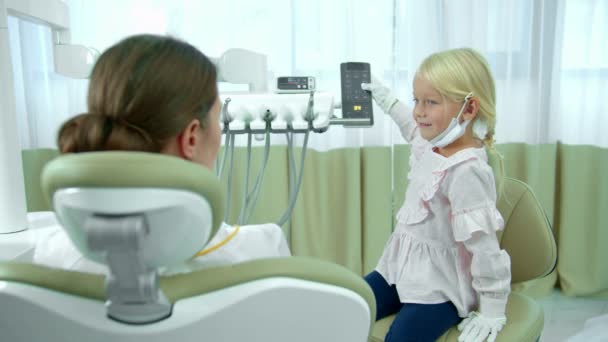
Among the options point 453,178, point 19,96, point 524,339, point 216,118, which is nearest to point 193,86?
point 216,118

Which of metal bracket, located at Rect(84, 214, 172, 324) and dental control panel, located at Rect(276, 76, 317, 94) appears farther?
dental control panel, located at Rect(276, 76, 317, 94)

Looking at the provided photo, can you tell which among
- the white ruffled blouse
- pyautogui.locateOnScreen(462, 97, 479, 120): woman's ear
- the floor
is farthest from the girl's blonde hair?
the floor

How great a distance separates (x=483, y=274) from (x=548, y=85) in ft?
4.34

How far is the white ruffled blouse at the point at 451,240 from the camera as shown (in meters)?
1.04

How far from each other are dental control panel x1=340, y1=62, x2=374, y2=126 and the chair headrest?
2.90 ft

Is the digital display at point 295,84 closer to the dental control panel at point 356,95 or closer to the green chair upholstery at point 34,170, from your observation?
the dental control panel at point 356,95

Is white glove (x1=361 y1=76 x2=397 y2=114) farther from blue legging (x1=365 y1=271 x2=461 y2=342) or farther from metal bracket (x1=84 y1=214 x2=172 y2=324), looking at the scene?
metal bracket (x1=84 y1=214 x2=172 y2=324)

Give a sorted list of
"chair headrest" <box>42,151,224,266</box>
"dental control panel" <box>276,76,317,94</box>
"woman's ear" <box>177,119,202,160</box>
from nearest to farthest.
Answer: "chair headrest" <box>42,151,224,266</box>
"woman's ear" <box>177,119,202,160</box>
"dental control panel" <box>276,76,317,94</box>

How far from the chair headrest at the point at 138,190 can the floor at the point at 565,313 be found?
1.83 metres

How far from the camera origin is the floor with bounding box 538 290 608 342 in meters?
1.86

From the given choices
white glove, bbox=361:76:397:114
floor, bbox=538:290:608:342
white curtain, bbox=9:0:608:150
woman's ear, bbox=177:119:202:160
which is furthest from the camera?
white curtain, bbox=9:0:608:150

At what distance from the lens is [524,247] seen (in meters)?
1.17

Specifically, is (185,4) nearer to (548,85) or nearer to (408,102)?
(408,102)

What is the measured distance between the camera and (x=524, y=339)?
1019 millimetres
